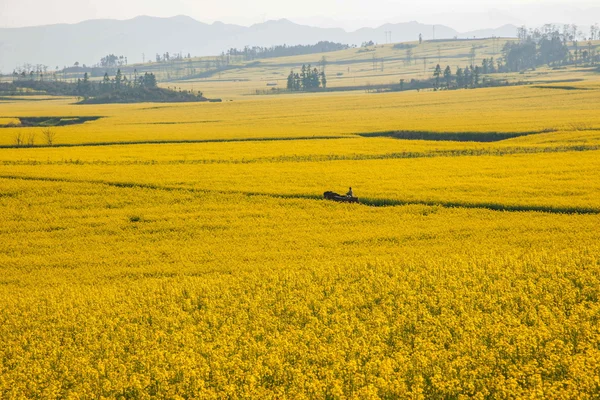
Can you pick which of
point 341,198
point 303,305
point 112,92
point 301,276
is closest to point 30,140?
point 341,198

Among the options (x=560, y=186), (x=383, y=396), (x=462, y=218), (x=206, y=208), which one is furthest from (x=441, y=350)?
(x=560, y=186)

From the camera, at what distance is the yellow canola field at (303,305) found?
45.8 feet

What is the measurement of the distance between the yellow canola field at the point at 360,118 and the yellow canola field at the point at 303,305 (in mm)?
35041

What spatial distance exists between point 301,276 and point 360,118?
204 feet

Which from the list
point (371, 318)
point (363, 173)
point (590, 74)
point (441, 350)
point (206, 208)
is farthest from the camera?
point (590, 74)

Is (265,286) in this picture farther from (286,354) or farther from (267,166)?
(267,166)


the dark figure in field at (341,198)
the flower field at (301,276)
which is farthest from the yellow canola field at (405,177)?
the dark figure in field at (341,198)

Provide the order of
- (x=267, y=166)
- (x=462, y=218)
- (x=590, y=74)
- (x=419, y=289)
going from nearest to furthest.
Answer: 1. (x=419, y=289)
2. (x=462, y=218)
3. (x=267, y=166)
4. (x=590, y=74)

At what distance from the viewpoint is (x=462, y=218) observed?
27.8m

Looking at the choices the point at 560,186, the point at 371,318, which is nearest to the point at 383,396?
the point at 371,318

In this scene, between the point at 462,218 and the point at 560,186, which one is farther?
the point at 560,186

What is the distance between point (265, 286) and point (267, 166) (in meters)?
23.4

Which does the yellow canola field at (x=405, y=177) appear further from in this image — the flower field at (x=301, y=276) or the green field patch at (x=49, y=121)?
the green field patch at (x=49, y=121)

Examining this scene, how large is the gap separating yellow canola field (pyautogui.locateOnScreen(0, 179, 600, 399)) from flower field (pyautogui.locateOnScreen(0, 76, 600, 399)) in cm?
6
